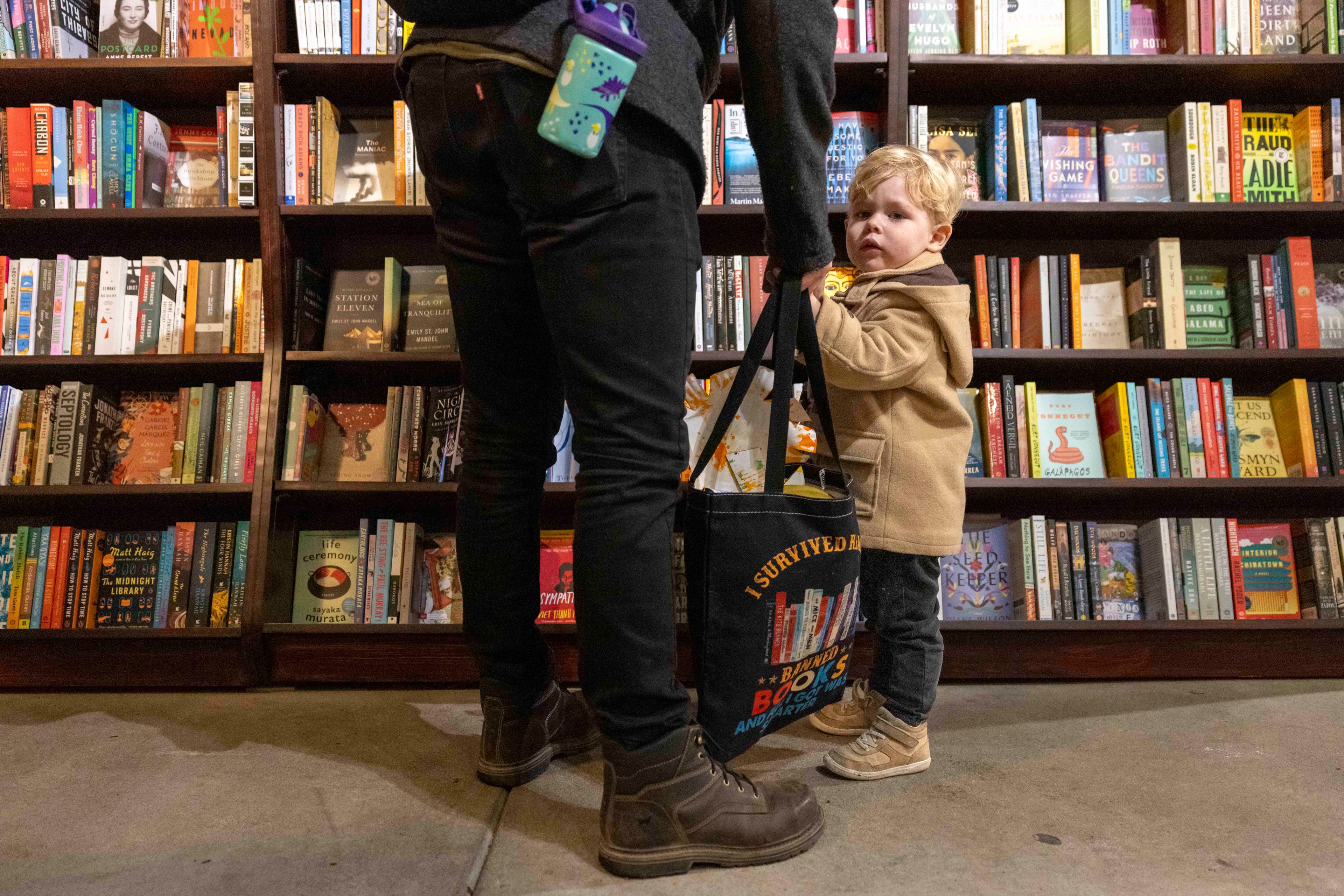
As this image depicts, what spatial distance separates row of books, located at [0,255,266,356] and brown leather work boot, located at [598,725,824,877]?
1492 millimetres

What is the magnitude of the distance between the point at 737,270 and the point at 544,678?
1.11 m

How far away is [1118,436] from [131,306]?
2409 millimetres

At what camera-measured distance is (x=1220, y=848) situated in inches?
39.2

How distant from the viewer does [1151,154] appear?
1.97m

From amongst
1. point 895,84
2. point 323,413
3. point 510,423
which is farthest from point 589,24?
point 323,413

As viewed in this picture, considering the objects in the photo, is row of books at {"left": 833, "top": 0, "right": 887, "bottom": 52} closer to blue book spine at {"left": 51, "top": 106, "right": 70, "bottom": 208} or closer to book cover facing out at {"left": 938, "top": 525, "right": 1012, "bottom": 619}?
book cover facing out at {"left": 938, "top": 525, "right": 1012, "bottom": 619}

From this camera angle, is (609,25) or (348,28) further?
(348,28)

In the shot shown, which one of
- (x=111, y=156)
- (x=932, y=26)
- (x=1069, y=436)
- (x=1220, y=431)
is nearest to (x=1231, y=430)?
(x=1220, y=431)

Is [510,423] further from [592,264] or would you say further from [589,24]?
[589,24]

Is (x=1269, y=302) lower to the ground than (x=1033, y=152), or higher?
lower

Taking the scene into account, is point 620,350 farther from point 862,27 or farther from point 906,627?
point 862,27

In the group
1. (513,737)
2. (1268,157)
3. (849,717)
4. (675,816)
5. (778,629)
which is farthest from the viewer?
(1268,157)

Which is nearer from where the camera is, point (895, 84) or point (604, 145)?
point (604, 145)

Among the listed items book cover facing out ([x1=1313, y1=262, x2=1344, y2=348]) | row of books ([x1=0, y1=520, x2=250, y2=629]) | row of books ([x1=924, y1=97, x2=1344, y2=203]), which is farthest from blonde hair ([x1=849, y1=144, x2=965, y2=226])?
row of books ([x1=0, y1=520, x2=250, y2=629])
